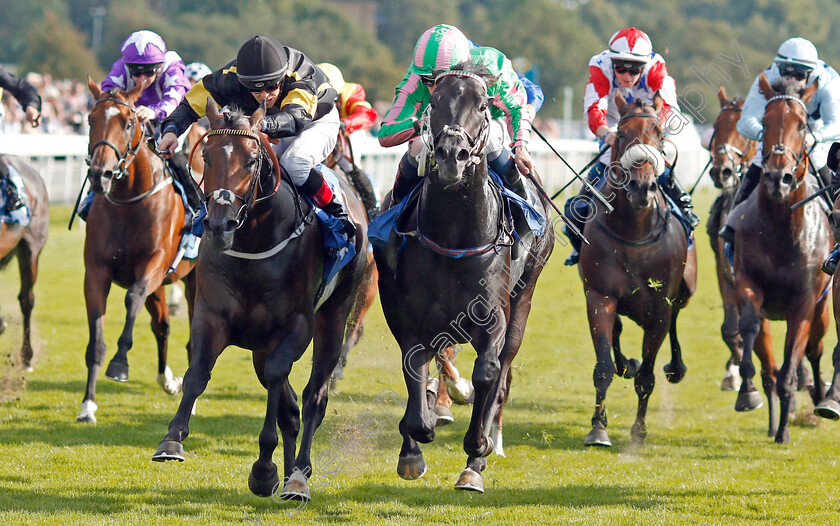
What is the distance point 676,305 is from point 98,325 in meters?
3.73

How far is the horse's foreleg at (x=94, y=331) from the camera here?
661 centimetres

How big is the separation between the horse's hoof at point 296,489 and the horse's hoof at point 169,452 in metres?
0.77

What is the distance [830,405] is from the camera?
17.9 ft

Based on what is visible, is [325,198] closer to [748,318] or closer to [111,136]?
[111,136]

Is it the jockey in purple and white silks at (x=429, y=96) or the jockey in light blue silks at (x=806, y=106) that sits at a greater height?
the jockey in light blue silks at (x=806, y=106)

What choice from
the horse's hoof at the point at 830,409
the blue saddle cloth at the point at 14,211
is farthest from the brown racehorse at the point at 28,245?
the horse's hoof at the point at 830,409

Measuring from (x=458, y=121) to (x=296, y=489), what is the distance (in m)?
1.83

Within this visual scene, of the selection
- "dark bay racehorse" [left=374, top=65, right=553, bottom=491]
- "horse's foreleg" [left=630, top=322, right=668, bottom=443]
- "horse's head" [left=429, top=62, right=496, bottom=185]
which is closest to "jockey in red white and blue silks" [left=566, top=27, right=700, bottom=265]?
"horse's foreleg" [left=630, top=322, right=668, bottom=443]

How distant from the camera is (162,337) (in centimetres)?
763

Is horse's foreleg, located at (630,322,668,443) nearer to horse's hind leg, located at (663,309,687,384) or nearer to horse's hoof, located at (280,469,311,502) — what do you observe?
horse's hind leg, located at (663,309,687,384)

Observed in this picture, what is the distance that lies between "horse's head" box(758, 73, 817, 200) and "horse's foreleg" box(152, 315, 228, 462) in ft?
11.0

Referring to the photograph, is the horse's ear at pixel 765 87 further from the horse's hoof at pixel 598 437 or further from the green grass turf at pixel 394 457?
the horse's hoof at pixel 598 437

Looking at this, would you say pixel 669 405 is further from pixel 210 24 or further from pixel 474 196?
pixel 210 24

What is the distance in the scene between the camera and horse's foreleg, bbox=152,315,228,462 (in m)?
4.30
